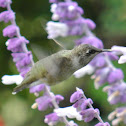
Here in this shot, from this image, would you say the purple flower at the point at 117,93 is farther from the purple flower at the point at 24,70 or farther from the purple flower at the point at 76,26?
the purple flower at the point at 24,70

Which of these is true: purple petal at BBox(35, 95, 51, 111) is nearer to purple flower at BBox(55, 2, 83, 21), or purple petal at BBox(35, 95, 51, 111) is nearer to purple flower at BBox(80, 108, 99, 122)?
purple flower at BBox(80, 108, 99, 122)

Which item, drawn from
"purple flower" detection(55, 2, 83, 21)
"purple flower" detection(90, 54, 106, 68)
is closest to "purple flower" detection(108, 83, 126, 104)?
"purple flower" detection(90, 54, 106, 68)

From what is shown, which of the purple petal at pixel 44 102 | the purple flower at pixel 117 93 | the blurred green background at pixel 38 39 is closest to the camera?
the purple petal at pixel 44 102

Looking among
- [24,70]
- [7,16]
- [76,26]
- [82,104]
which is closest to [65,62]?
[82,104]

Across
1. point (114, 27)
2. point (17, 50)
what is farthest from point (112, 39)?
point (17, 50)

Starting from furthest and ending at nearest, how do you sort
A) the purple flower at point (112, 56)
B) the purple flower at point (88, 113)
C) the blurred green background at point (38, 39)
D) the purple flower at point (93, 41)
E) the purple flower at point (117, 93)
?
the blurred green background at point (38, 39)
the purple flower at point (112, 56)
the purple flower at point (93, 41)
the purple flower at point (117, 93)
the purple flower at point (88, 113)

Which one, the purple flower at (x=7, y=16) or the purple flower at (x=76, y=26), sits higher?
the purple flower at (x=7, y=16)

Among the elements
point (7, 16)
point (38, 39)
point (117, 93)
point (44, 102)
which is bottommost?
point (38, 39)

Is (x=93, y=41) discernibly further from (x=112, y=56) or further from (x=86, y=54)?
(x=86, y=54)

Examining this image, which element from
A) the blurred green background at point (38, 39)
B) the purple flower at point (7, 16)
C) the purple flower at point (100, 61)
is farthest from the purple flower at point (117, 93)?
the blurred green background at point (38, 39)
